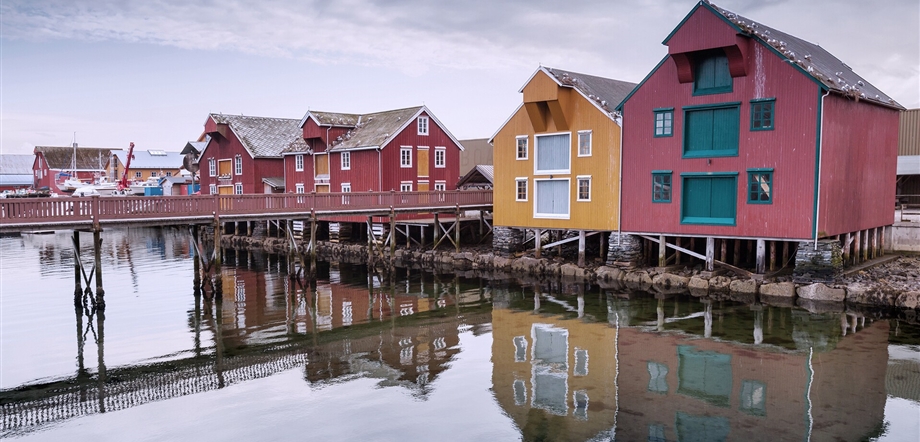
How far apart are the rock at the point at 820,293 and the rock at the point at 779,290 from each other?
0.26 meters

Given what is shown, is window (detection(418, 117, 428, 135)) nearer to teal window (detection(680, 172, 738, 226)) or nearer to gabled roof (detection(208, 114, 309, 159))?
gabled roof (detection(208, 114, 309, 159))

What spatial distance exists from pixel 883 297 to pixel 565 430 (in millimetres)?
15449

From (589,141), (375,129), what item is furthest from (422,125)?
(589,141)

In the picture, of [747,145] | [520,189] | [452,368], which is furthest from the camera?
[520,189]

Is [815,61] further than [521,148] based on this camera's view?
No

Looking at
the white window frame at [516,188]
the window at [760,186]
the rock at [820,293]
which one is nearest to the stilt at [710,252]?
the window at [760,186]

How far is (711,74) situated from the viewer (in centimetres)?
2542

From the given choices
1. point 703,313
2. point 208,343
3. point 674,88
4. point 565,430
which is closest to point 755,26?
point 674,88

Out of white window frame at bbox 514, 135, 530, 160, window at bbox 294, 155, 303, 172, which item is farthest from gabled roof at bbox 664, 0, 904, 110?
window at bbox 294, 155, 303, 172

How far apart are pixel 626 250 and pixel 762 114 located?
24.7 feet

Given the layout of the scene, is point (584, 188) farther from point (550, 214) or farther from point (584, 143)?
point (550, 214)

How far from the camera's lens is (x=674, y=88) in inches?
1037

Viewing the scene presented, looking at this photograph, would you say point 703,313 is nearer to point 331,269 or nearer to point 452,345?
point 452,345

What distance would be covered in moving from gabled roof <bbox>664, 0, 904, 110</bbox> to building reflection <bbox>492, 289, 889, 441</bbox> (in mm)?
8503
